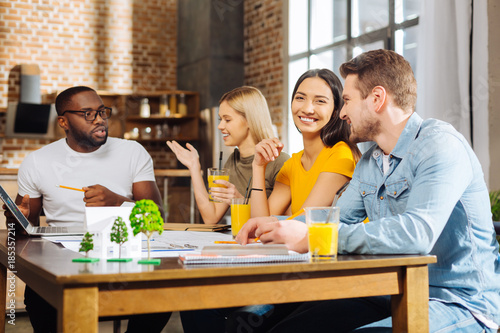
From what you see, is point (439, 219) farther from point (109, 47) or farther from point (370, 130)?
point (109, 47)

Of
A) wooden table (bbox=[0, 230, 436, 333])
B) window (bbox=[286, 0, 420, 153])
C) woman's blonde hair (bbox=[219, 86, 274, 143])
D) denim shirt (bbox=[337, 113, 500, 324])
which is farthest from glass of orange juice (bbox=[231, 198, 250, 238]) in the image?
window (bbox=[286, 0, 420, 153])

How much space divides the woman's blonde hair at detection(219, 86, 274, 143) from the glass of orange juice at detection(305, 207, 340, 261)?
1.50m

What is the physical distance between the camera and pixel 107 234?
1.23 metres

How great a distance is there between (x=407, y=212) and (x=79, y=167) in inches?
69.7

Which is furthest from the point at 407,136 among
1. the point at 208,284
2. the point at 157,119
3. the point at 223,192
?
the point at 157,119

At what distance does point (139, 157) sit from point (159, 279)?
1.80 m

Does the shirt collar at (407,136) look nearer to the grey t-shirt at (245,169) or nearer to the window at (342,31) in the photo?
the grey t-shirt at (245,169)

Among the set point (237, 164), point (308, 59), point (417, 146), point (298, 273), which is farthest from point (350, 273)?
point (308, 59)

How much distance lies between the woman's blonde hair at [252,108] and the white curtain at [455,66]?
1846 millimetres

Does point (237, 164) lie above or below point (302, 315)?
above

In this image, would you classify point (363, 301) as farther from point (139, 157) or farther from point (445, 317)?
point (139, 157)

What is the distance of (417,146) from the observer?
57.2 inches

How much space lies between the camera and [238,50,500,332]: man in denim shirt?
1267 mm

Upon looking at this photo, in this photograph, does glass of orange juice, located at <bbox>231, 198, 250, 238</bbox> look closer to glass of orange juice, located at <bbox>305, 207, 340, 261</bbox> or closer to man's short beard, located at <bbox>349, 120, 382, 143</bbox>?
man's short beard, located at <bbox>349, 120, 382, 143</bbox>
